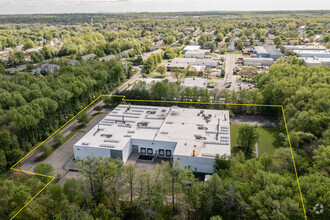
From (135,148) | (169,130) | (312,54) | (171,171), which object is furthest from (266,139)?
(312,54)

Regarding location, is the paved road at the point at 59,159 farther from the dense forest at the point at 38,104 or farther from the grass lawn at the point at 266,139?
the grass lawn at the point at 266,139

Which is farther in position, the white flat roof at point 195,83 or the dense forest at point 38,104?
the white flat roof at point 195,83

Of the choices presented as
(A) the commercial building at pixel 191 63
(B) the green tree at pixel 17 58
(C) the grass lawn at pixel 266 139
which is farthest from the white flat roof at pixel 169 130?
(B) the green tree at pixel 17 58

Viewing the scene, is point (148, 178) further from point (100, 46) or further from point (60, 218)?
point (100, 46)

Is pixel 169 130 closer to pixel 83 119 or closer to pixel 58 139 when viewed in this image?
pixel 83 119

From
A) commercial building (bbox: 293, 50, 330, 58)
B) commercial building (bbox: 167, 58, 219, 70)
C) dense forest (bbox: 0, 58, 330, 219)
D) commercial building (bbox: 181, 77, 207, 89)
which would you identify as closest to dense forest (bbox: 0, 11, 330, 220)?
dense forest (bbox: 0, 58, 330, 219)

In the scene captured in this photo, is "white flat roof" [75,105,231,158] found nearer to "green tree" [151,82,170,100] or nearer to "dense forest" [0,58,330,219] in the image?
"dense forest" [0,58,330,219]
